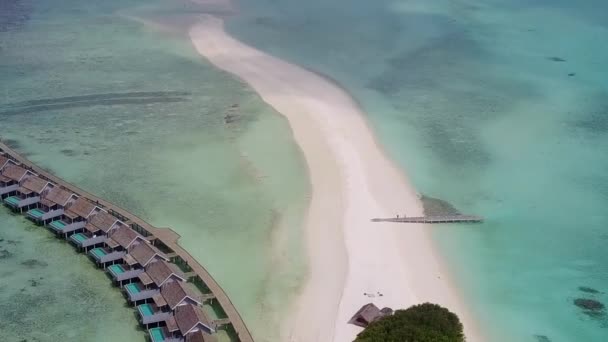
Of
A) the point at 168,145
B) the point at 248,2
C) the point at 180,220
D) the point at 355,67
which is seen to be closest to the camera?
the point at 180,220

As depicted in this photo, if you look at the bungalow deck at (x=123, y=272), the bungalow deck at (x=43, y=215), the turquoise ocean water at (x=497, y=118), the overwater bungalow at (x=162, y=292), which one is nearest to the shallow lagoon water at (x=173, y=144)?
the overwater bungalow at (x=162, y=292)

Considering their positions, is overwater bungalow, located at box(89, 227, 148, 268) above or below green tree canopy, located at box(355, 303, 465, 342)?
below

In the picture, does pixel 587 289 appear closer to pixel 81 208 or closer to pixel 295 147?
pixel 295 147

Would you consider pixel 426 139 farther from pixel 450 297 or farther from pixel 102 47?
pixel 102 47

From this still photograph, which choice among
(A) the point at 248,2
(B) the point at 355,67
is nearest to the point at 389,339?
(B) the point at 355,67

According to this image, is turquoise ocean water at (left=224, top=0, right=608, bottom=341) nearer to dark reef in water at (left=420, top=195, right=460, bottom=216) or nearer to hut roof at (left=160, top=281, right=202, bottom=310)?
dark reef in water at (left=420, top=195, right=460, bottom=216)

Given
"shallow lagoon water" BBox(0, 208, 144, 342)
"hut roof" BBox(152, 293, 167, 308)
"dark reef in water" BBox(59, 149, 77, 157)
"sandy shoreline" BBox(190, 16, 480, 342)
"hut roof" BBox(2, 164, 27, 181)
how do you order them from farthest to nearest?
"dark reef in water" BBox(59, 149, 77, 157), "hut roof" BBox(2, 164, 27, 181), "sandy shoreline" BBox(190, 16, 480, 342), "hut roof" BBox(152, 293, 167, 308), "shallow lagoon water" BBox(0, 208, 144, 342)

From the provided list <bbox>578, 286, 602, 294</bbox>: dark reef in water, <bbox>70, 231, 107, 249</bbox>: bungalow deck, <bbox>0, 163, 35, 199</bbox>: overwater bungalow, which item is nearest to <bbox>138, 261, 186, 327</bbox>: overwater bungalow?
<bbox>70, 231, 107, 249</bbox>: bungalow deck
